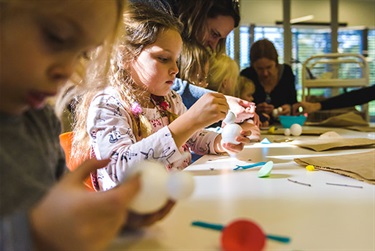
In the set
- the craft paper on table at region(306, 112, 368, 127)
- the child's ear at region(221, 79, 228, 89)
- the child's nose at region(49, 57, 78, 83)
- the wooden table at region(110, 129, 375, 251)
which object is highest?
the child's nose at region(49, 57, 78, 83)

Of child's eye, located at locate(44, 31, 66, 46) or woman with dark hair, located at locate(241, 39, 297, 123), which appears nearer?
child's eye, located at locate(44, 31, 66, 46)

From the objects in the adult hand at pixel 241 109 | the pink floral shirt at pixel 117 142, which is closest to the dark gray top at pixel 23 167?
the pink floral shirt at pixel 117 142

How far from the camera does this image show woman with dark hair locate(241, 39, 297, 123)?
240cm

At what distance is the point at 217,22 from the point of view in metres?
1.43

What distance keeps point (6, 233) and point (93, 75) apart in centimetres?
45

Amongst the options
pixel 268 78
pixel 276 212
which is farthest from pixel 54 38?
pixel 268 78

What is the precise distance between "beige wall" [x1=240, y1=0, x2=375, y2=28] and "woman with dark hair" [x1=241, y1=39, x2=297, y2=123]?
2559mm

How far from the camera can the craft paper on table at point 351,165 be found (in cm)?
65

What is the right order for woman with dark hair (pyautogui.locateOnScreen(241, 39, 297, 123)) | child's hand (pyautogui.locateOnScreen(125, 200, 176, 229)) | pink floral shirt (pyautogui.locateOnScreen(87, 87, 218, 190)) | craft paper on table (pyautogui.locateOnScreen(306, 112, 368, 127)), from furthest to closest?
woman with dark hair (pyautogui.locateOnScreen(241, 39, 297, 123)) → craft paper on table (pyautogui.locateOnScreen(306, 112, 368, 127)) → pink floral shirt (pyautogui.locateOnScreen(87, 87, 218, 190)) → child's hand (pyautogui.locateOnScreen(125, 200, 176, 229))

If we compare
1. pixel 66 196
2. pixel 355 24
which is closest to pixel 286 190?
pixel 66 196

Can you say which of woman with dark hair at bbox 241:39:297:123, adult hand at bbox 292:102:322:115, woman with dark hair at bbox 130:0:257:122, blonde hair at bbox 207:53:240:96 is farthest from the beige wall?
woman with dark hair at bbox 130:0:257:122

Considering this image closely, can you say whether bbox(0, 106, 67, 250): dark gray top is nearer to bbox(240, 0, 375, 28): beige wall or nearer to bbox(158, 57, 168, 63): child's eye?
bbox(158, 57, 168, 63): child's eye

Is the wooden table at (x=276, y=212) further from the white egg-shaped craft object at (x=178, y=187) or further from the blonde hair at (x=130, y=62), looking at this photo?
the blonde hair at (x=130, y=62)

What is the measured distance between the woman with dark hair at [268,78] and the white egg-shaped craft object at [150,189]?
207 centimetres
